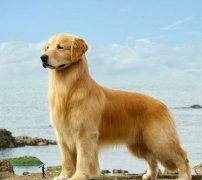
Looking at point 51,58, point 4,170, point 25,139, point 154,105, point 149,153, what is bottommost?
point 25,139

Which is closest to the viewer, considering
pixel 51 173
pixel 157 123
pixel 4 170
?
pixel 157 123

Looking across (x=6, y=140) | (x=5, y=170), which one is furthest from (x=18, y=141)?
(x=5, y=170)

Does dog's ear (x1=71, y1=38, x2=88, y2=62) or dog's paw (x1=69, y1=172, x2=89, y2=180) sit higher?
dog's ear (x1=71, y1=38, x2=88, y2=62)

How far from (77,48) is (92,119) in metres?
1.34

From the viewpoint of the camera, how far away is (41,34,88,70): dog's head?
479 inches

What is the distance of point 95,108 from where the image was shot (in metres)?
12.7

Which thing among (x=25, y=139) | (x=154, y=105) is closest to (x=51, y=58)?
(x=154, y=105)

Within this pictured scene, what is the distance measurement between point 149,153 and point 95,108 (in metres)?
Answer: 1.72

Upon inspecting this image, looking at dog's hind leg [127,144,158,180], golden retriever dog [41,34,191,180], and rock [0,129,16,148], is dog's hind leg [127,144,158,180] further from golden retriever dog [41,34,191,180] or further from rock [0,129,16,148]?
rock [0,129,16,148]

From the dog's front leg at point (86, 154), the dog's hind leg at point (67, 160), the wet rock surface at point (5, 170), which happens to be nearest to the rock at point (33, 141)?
the wet rock surface at point (5, 170)

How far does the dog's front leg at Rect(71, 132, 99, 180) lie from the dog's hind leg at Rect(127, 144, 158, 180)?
1250 mm

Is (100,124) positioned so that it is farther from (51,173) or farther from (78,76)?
(51,173)

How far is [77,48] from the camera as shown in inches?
488

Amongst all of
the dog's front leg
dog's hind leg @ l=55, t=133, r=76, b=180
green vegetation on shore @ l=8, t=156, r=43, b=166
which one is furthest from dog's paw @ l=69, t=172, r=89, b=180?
green vegetation on shore @ l=8, t=156, r=43, b=166
